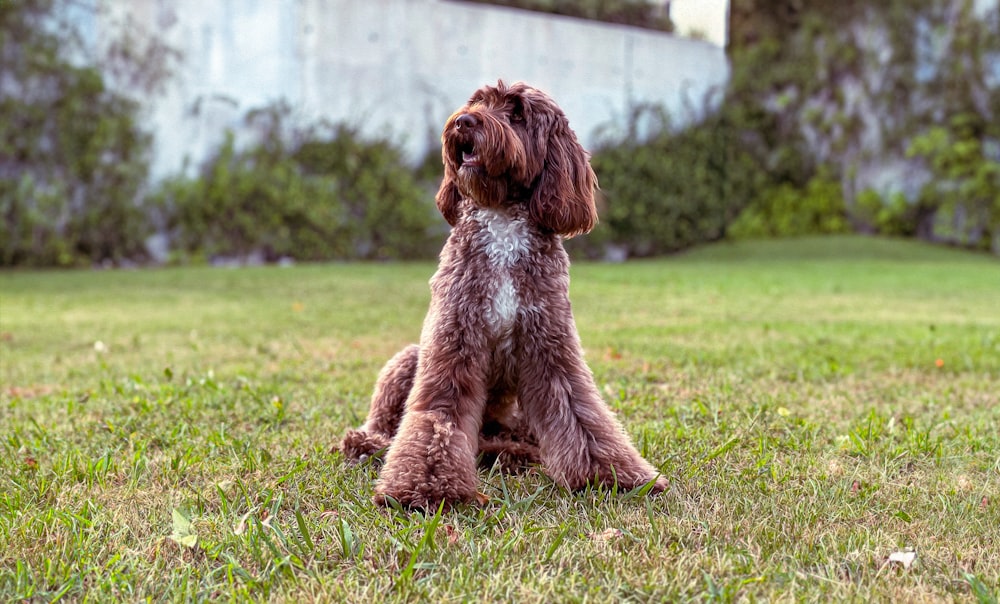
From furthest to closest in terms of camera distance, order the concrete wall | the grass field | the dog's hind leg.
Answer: the concrete wall < the dog's hind leg < the grass field

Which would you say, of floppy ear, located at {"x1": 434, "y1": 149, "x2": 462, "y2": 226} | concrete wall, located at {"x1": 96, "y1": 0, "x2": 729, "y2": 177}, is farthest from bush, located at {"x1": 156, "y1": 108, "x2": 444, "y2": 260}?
floppy ear, located at {"x1": 434, "y1": 149, "x2": 462, "y2": 226}

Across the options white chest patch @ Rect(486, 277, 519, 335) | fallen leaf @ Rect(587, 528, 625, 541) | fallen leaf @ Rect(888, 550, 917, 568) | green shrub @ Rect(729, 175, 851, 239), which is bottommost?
fallen leaf @ Rect(587, 528, 625, 541)

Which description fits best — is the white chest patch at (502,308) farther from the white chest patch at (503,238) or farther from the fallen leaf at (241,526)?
the fallen leaf at (241,526)

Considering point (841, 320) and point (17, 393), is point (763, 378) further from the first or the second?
point (17, 393)

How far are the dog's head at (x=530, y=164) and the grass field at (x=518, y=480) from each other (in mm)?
804

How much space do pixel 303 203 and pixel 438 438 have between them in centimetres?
1169

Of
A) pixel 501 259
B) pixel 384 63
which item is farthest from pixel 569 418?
pixel 384 63

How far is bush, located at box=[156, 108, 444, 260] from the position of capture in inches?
508

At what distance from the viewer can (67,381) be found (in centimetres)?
407

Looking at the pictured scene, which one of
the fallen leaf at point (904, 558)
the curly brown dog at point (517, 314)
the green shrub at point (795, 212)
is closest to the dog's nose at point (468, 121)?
the curly brown dog at point (517, 314)

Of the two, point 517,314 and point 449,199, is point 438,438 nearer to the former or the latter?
point 517,314

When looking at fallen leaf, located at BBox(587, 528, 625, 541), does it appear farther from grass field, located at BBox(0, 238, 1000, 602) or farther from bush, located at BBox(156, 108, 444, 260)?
bush, located at BBox(156, 108, 444, 260)

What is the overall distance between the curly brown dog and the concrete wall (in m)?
11.7

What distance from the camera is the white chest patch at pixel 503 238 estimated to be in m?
2.37
